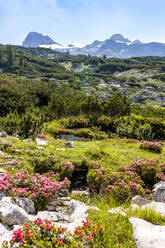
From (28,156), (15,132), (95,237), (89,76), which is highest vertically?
(89,76)

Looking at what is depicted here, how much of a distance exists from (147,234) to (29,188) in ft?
16.1

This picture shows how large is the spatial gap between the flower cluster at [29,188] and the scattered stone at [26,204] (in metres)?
0.20

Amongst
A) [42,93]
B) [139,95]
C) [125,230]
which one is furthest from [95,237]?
[139,95]

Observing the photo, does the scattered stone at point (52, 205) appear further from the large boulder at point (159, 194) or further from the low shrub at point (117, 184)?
the large boulder at point (159, 194)

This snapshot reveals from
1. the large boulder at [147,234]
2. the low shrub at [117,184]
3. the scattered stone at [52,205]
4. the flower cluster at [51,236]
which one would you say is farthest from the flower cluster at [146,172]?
the flower cluster at [51,236]

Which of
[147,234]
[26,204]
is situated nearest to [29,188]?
[26,204]

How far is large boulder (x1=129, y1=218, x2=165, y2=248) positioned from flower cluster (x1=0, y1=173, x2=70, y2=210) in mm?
3562

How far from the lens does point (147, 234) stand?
4086 millimetres

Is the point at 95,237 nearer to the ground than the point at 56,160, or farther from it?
farther from it

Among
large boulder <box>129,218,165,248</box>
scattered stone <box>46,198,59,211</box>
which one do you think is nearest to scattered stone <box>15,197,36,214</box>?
scattered stone <box>46,198,59,211</box>

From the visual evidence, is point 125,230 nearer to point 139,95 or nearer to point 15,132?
point 15,132

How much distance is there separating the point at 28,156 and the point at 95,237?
25.3 feet

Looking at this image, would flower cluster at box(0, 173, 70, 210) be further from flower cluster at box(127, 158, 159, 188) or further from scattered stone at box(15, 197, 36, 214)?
flower cluster at box(127, 158, 159, 188)

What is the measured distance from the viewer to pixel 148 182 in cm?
1045
